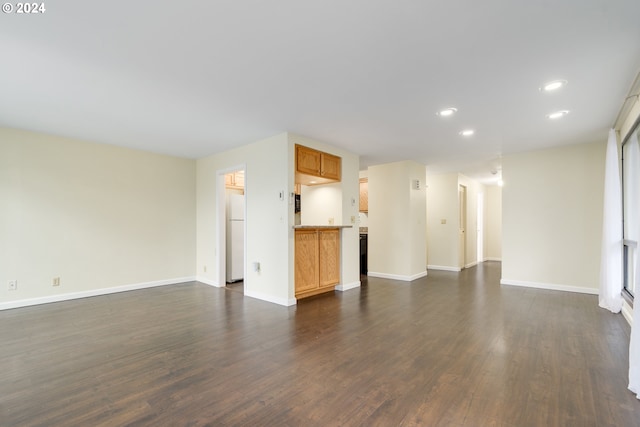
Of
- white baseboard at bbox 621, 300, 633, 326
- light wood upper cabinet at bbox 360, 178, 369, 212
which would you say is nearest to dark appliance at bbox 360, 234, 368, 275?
light wood upper cabinet at bbox 360, 178, 369, 212

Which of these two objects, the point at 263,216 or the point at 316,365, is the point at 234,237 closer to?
the point at 263,216

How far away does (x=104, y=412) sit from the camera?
1.75m

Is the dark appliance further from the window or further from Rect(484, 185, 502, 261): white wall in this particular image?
Rect(484, 185, 502, 261): white wall

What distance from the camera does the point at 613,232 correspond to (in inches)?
146

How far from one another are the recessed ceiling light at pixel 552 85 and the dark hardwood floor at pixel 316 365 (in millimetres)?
2396

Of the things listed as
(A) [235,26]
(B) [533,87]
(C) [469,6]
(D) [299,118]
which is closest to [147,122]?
(D) [299,118]

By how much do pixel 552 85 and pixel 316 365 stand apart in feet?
10.6

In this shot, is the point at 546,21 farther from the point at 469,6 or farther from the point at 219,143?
the point at 219,143

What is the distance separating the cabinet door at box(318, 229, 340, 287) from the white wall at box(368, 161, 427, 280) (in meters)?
1.52

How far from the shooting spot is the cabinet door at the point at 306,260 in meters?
4.27

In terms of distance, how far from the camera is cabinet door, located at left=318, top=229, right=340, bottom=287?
15.3ft

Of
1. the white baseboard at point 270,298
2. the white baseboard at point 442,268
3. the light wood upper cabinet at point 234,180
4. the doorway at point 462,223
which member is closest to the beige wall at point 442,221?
the white baseboard at point 442,268

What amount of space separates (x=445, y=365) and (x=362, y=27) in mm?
2566

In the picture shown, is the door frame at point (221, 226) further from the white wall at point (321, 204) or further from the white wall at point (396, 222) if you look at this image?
the white wall at point (396, 222)
